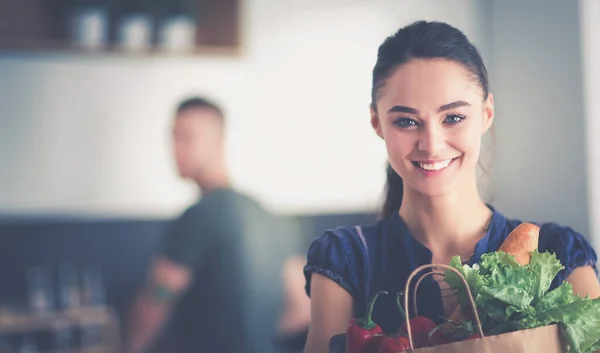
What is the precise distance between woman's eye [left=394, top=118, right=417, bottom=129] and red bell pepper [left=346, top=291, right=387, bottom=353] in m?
0.23

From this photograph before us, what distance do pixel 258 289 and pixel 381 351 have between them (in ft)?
7.81

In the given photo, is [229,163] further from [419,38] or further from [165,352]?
[419,38]

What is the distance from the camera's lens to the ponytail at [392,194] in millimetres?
1101

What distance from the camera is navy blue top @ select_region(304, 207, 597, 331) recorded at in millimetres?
944

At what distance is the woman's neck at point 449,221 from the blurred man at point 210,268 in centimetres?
171

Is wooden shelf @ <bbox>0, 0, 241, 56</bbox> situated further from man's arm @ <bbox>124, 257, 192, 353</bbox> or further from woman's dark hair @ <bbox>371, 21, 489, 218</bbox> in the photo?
woman's dark hair @ <bbox>371, 21, 489, 218</bbox>

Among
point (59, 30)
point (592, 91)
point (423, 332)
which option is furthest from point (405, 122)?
point (59, 30)

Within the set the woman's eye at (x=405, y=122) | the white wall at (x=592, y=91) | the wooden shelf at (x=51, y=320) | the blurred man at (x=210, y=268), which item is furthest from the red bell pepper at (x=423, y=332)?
the wooden shelf at (x=51, y=320)

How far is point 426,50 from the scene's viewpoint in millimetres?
938

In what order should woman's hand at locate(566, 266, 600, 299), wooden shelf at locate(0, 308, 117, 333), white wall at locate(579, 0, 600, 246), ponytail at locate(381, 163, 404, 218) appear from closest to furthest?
woman's hand at locate(566, 266, 600, 299) < ponytail at locate(381, 163, 404, 218) < white wall at locate(579, 0, 600, 246) < wooden shelf at locate(0, 308, 117, 333)

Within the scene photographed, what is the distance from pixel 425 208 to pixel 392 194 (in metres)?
0.13

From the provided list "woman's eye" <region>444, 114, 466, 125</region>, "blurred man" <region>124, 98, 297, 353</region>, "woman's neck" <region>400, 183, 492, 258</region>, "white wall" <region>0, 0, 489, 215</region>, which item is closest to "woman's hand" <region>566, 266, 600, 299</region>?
"woman's neck" <region>400, 183, 492, 258</region>

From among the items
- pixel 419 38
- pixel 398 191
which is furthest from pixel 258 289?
pixel 419 38

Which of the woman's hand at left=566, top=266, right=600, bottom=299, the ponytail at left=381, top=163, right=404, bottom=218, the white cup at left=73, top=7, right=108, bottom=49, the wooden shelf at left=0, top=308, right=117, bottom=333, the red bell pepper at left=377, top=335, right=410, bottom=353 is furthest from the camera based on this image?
the white cup at left=73, top=7, right=108, bottom=49
